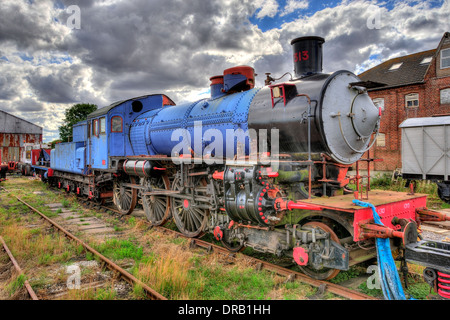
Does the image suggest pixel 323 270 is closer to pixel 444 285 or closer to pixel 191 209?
pixel 444 285

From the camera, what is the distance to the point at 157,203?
9680 mm

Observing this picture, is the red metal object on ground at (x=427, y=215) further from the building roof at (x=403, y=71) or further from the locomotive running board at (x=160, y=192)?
the building roof at (x=403, y=71)

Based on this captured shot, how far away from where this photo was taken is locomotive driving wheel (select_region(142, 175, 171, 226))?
9391 millimetres

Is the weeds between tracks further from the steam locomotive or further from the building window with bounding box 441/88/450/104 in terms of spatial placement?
the building window with bounding box 441/88/450/104

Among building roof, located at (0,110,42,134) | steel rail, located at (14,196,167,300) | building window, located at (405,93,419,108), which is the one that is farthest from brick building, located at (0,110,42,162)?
building window, located at (405,93,419,108)

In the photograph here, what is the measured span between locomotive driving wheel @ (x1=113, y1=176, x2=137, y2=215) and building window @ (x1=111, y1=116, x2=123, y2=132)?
1764 millimetres

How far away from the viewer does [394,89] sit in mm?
22969

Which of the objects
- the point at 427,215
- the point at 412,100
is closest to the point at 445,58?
the point at 412,100

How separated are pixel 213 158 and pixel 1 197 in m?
15.2

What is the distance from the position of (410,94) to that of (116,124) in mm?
20580

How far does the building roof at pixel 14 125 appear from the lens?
135 ft
